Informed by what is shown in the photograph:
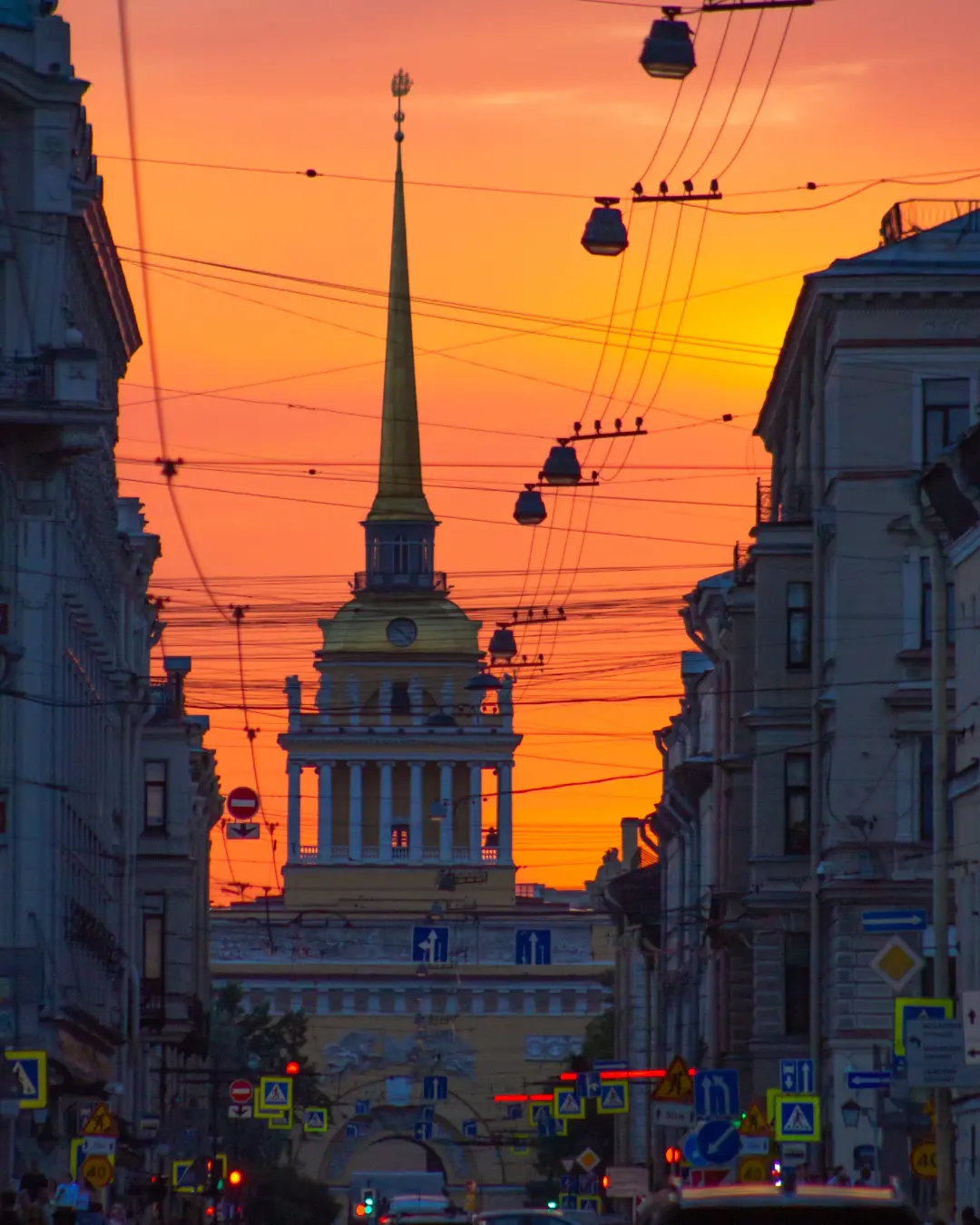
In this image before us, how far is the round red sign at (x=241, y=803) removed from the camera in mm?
79375

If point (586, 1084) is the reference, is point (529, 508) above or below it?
above

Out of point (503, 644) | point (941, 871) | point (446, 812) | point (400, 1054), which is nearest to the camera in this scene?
point (941, 871)

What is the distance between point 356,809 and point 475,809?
6.69 metres

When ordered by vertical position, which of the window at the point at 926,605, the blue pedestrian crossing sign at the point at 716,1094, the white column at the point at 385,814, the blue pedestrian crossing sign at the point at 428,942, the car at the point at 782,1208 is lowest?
the car at the point at 782,1208

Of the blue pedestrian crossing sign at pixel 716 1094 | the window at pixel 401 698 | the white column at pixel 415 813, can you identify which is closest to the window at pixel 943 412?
the blue pedestrian crossing sign at pixel 716 1094

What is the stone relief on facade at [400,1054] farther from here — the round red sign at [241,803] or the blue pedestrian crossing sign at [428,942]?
the round red sign at [241,803]

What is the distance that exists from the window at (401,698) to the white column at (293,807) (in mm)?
5434

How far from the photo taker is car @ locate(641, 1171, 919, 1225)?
15430 millimetres

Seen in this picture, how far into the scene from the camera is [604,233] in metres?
32.3

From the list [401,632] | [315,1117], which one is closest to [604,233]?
[315,1117]

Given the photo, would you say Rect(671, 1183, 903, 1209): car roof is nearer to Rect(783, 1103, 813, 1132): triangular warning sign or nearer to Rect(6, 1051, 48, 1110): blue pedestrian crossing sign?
Rect(6, 1051, 48, 1110): blue pedestrian crossing sign

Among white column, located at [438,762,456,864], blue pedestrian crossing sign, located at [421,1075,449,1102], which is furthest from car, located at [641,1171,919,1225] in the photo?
white column, located at [438,762,456,864]

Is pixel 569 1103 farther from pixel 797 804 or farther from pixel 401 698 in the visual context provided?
pixel 401 698

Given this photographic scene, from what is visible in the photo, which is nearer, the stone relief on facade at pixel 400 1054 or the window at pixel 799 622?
the window at pixel 799 622
